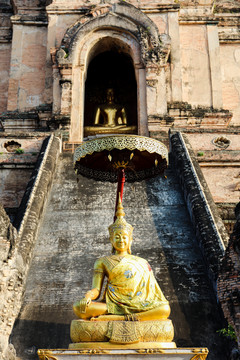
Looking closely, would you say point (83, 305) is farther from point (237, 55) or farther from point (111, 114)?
point (237, 55)

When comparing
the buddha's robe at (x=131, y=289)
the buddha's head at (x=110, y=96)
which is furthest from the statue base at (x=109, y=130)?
the buddha's robe at (x=131, y=289)

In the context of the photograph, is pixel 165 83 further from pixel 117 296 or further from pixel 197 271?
pixel 117 296

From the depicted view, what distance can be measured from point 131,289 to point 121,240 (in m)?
0.76

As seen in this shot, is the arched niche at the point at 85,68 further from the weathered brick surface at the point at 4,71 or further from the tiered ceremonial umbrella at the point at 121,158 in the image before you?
the tiered ceremonial umbrella at the point at 121,158

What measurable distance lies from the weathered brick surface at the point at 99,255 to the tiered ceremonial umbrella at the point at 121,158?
1.28 meters

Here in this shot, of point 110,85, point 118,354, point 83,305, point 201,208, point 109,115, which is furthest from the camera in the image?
point 110,85

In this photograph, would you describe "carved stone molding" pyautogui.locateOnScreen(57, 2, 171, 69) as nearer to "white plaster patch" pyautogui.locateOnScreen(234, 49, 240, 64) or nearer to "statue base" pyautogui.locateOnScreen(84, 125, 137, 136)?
"statue base" pyautogui.locateOnScreen(84, 125, 137, 136)

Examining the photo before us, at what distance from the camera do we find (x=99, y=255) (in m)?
8.02

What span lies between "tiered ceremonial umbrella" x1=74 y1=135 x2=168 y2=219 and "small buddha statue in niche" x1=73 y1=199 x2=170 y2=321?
48.1 inches

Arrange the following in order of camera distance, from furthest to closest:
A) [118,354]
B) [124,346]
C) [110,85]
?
1. [110,85]
2. [124,346]
3. [118,354]

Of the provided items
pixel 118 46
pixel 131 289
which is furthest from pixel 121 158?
pixel 118 46

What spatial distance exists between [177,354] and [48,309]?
269 cm

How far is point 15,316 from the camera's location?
673cm

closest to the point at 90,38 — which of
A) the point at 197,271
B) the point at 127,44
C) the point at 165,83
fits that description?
the point at 127,44
